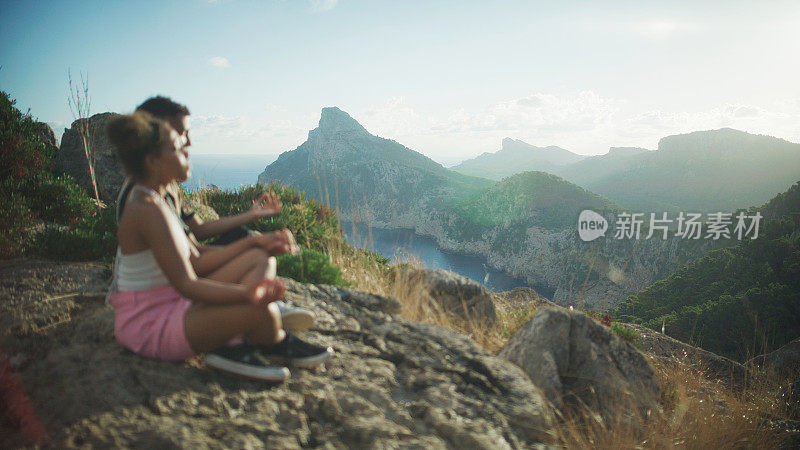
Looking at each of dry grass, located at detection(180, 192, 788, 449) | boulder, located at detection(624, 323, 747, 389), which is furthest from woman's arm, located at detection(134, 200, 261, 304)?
boulder, located at detection(624, 323, 747, 389)

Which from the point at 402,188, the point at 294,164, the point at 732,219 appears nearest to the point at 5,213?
the point at 732,219

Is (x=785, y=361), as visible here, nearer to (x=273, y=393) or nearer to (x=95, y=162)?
(x=273, y=393)

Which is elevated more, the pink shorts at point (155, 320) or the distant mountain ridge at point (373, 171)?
the distant mountain ridge at point (373, 171)

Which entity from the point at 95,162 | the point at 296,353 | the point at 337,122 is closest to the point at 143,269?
the point at 296,353

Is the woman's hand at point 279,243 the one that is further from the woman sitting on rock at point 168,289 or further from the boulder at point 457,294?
the boulder at point 457,294

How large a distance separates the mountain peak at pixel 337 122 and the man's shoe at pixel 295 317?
561 feet

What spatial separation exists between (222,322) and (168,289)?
43cm

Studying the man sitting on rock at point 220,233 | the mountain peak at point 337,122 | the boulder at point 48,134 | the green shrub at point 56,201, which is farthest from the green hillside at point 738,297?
the mountain peak at point 337,122

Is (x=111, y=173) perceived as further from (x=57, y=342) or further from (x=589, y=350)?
(x=589, y=350)

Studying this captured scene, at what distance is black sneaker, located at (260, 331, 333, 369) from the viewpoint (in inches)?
103

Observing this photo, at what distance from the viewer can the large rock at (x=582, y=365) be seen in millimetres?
4133

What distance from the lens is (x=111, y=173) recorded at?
1082 centimetres

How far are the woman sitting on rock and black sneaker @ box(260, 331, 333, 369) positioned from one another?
0.42ft

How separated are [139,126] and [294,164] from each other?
15973 centimetres
